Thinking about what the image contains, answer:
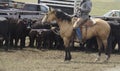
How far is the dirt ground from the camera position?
49.3ft

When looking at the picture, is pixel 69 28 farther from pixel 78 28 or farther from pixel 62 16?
pixel 62 16

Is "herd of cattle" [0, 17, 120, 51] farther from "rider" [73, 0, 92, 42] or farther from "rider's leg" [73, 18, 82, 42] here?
"rider" [73, 0, 92, 42]

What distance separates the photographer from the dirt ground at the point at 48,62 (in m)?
15.0

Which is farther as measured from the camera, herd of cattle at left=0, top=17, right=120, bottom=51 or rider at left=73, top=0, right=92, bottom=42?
herd of cattle at left=0, top=17, right=120, bottom=51

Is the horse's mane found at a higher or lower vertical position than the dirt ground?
higher

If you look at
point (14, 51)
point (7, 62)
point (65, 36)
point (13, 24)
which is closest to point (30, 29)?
point (13, 24)

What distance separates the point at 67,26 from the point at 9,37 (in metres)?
Result: 4.52

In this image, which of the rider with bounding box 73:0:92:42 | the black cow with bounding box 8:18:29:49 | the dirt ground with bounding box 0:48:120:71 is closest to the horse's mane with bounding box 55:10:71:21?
the rider with bounding box 73:0:92:42

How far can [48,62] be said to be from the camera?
16812 mm

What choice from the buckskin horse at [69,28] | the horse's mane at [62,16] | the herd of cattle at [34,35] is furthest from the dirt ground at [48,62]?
the horse's mane at [62,16]

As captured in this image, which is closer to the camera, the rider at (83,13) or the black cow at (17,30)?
the rider at (83,13)

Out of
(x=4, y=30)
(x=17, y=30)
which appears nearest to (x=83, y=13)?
(x=4, y=30)

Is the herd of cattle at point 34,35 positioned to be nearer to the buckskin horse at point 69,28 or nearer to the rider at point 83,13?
the buckskin horse at point 69,28

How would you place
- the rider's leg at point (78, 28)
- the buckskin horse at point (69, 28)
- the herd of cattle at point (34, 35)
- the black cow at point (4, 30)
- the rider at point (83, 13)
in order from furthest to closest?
the herd of cattle at point (34, 35)
the black cow at point (4, 30)
the buckskin horse at point (69, 28)
the rider's leg at point (78, 28)
the rider at point (83, 13)
